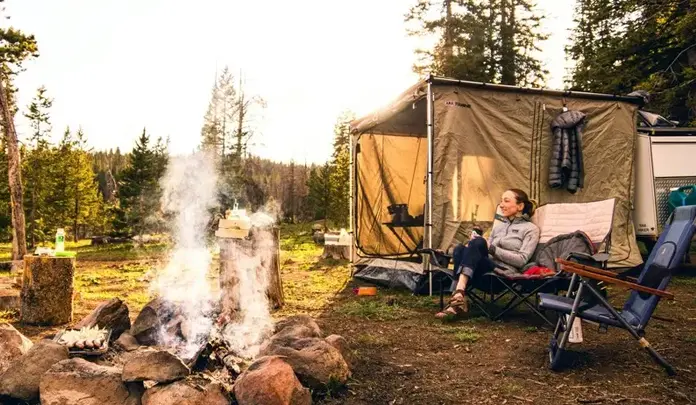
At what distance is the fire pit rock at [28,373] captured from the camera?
2.41 metres

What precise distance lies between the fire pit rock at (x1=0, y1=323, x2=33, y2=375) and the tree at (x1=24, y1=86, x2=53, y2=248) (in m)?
18.3

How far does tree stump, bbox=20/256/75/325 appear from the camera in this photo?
4039mm

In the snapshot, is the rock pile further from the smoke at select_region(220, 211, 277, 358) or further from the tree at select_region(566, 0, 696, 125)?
the tree at select_region(566, 0, 696, 125)

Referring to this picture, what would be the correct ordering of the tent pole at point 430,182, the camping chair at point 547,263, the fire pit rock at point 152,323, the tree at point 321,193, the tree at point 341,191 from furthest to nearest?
the tree at point 321,193
the tree at point 341,191
the tent pole at point 430,182
the camping chair at point 547,263
the fire pit rock at point 152,323

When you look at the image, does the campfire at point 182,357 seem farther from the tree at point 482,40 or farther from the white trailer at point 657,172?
the tree at point 482,40

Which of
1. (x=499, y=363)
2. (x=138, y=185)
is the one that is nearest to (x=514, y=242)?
(x=499, y=363)

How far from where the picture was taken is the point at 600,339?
141 inches

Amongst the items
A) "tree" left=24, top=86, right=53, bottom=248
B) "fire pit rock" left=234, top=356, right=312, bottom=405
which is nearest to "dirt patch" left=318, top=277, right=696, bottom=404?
"fire pit rock" left=234, top=356, right=312, bottom=405

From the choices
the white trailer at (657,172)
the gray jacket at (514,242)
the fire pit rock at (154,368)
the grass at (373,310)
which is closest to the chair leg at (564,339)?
the gray jacket at (514,242)

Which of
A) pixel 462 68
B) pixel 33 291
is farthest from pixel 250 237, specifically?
pixel 462 68

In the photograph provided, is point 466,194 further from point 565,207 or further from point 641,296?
point 641,296

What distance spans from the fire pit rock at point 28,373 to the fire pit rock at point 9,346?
169 mm

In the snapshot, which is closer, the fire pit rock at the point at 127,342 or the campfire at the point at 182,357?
the campfire at the point at 182,357

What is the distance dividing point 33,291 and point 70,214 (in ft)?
64.0
